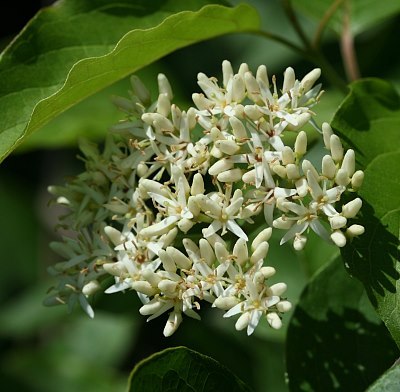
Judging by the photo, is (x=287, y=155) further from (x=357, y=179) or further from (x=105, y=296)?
(x=105, y=296)

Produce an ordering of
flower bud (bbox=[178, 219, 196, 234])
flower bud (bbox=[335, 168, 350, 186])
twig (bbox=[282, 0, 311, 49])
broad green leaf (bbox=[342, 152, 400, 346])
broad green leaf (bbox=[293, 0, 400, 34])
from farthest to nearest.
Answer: broad green leaf (bbox=[293, 0, 400, 34]), twig (bbox=[282, 0, 311, 49]), flower bud (bbox=[178, 219, 196, 234]), flower bud (bbox=[335, 168, 350, 186]), broad green leaf (bbox=[342, 152, 400, 346])

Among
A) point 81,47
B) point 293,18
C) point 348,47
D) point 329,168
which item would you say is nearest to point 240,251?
point 329,168

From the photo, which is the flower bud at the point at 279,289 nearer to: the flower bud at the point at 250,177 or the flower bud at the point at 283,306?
the flower bud at the point at 283,306

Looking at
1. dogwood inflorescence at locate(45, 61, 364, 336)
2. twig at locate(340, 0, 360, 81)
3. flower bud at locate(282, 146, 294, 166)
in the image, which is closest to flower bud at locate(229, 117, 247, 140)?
dogwood inflorescence at locate(45, 61, 364, 336)

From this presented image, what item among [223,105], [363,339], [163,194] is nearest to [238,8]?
[223,105]

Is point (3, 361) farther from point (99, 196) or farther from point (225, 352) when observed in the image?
point (99, 196)

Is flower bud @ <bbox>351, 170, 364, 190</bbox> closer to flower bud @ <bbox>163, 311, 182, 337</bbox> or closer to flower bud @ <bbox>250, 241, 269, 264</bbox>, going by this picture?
flower bud @ <bbox>250, 241, 269, 264</bbox>
